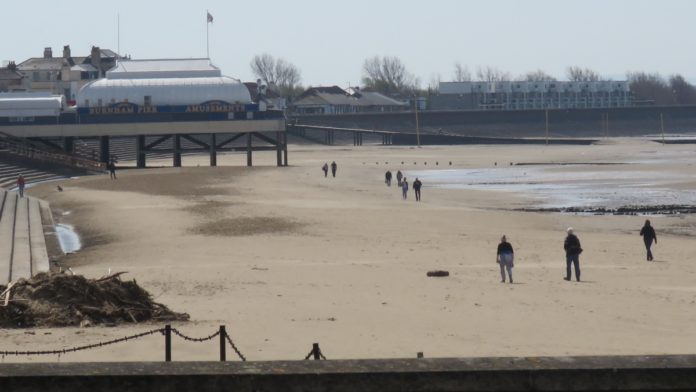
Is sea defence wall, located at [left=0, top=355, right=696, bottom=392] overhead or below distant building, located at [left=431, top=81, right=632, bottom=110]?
below

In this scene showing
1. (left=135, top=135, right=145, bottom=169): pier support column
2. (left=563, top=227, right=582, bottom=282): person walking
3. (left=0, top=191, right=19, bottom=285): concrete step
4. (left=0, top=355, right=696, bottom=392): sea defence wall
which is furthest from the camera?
(left=135, top=135, right=145, bottom=169): pier support column

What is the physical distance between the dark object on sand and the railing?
173 feet

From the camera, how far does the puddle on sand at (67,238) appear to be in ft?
105

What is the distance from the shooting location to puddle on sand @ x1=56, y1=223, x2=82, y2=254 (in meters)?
32.1

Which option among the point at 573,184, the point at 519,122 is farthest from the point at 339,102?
the point at 573,184

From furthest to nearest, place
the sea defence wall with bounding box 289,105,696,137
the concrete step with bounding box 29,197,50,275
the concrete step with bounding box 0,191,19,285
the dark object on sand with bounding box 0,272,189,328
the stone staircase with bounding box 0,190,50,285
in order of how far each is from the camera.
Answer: the sea defence wall with bounding box 289,105,696,137 < the concrete step with bounding box 29,197,50,275 < the stone staircase with bounding box 0,190,50,285 < the concrete step with bounding box 0,191,19,285 < the dark object on sand with bounding box 0,272,189,328

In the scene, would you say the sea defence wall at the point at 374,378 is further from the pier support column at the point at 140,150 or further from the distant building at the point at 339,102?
the distant building at the point at 339,102

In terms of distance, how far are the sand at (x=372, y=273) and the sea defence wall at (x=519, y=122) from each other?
103 m

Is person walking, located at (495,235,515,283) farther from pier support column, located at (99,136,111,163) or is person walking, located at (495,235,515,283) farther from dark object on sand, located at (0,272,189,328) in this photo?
pier support column, located at (99,136,111,163)

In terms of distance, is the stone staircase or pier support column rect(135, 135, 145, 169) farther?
pier support column rect(135, 135, 145, 169)

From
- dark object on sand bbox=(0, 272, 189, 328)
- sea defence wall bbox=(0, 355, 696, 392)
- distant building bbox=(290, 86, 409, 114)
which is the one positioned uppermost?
distant building bbox=(290, 86, 409, 114)

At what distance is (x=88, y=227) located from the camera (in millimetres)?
38250

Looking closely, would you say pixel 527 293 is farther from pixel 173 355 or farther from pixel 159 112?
pixel 159 112

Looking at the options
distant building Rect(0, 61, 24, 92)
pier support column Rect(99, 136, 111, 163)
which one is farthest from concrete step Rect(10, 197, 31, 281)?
distant building Rect(0, 61, 24, 92)
